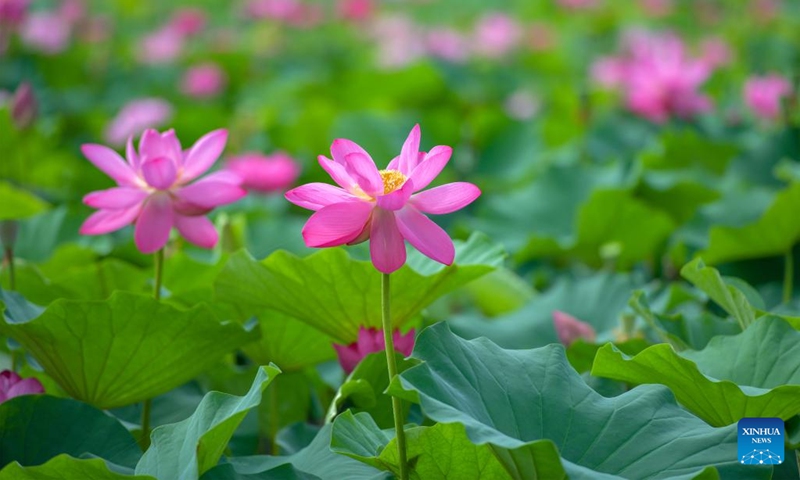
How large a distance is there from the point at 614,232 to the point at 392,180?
0.92m

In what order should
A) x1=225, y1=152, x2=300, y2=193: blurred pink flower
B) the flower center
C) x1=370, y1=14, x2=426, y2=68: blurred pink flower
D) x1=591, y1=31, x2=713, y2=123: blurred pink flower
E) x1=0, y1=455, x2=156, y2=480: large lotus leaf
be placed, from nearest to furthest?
x1=0, y1=455, x2=156, y2=480: large lotus leaf, the flower center, x1=225, y1=152, x2=300, y2=193: blurred pink flower, x1=591, y1=31, x2=713, y2=123: blurred pink flower, x1=370, y1=14, x2=426, y2=68: blurred pink flower

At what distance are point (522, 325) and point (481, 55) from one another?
280 centimetres

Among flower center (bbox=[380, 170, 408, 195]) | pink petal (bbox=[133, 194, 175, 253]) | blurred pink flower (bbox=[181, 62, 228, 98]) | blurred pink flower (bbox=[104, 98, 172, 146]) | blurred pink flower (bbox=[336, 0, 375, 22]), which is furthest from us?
blurred pink flower (bbox=[336, 0, 375, 22])

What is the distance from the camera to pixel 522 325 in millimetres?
1469

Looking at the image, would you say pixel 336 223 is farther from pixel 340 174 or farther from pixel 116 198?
pixel 116 198

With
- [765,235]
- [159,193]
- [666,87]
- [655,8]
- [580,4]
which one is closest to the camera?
[159,193]

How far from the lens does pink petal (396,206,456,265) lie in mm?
908

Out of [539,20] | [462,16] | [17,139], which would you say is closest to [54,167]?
[17,139]

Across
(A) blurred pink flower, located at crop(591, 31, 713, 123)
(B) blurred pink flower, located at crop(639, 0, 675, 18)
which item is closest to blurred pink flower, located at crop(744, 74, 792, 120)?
(A) blurred pink flower, located at crop(591, 31, 713, 123)

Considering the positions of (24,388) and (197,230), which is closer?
(24,388)

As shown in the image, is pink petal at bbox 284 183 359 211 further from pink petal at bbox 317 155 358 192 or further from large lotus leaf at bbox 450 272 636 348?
large lotus leaf at bbox 450 272 636 348

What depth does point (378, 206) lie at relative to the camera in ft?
2.97

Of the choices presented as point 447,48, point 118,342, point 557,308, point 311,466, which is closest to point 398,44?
point 447,48

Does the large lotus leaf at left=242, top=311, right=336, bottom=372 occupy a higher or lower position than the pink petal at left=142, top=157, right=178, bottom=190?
lower
